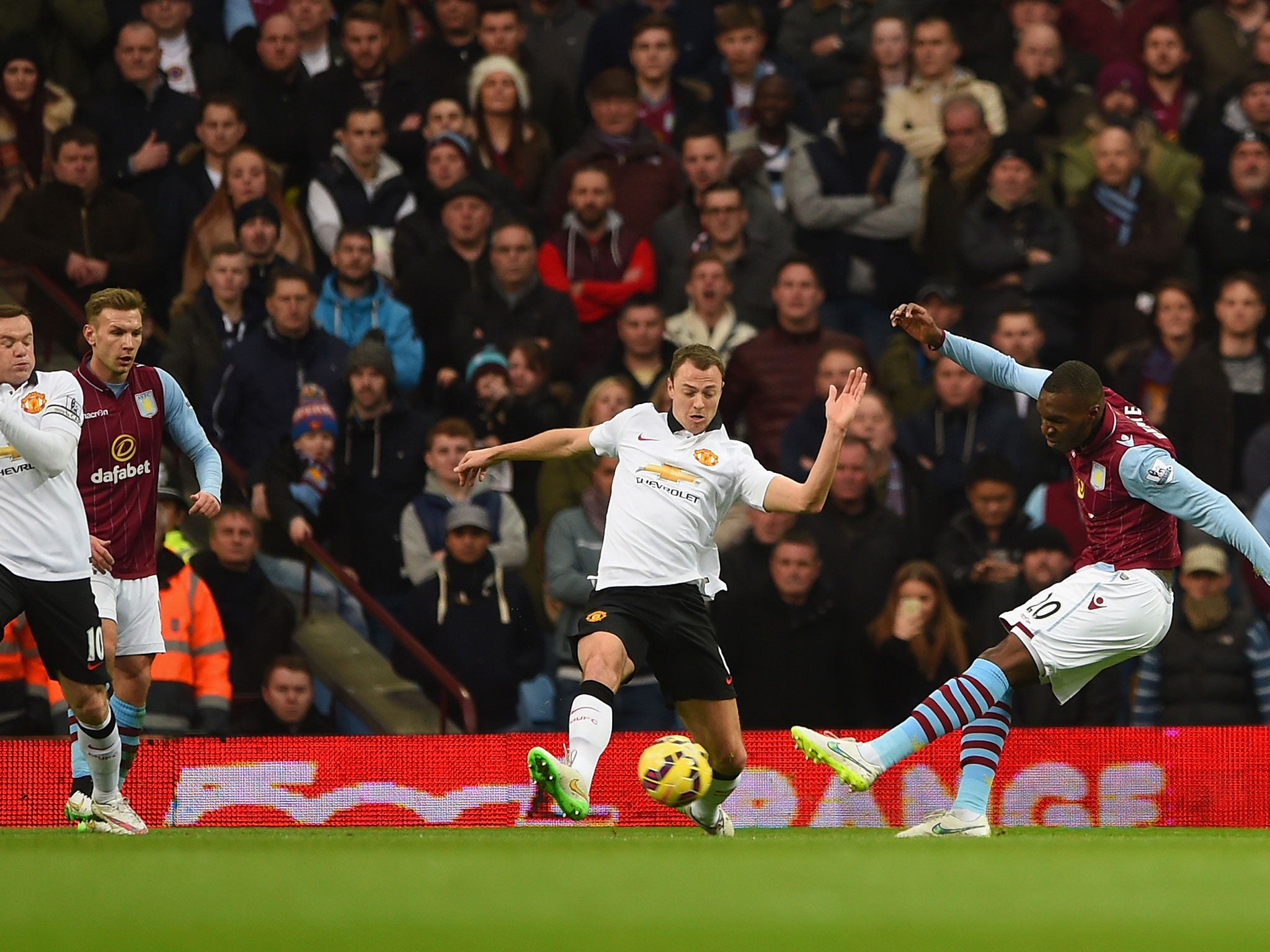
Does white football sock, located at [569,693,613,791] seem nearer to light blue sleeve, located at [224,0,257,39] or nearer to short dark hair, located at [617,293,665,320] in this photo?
short dark hair, located at [617,293,665,320]

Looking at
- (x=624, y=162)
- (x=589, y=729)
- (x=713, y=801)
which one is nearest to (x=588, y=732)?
(x=589, y=729)

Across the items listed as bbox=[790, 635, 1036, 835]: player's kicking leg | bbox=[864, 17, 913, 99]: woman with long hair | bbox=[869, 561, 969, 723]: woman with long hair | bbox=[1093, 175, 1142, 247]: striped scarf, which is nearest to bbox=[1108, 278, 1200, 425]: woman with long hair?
bbox=[1093, 175, 1142, 247]: striped scarf

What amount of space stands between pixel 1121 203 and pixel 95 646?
29.0 feet

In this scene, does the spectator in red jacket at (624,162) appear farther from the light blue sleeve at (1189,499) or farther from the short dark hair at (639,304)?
the light blue sleeve at (1189,499)

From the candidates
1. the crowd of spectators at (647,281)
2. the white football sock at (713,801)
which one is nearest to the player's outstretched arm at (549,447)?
the white football sock at (713,801)

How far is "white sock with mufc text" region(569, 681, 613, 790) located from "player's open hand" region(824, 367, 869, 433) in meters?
1.58

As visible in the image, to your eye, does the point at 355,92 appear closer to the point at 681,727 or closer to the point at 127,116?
the point at 127,116

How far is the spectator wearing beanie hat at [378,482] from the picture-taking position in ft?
42.7

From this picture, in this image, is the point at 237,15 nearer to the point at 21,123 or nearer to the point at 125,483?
the point at 21,123

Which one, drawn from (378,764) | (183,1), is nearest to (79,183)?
(183,1)

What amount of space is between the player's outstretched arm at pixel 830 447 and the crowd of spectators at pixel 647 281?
3.67 metres

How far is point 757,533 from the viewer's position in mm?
12484

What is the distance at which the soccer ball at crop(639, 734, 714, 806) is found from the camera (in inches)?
315

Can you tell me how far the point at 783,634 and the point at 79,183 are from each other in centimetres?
633
